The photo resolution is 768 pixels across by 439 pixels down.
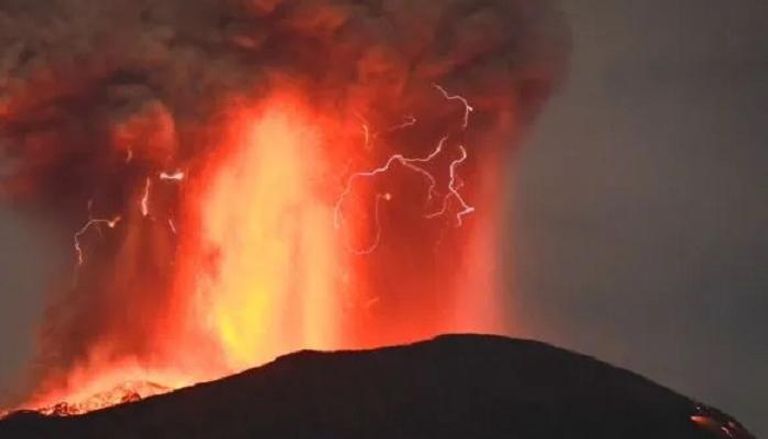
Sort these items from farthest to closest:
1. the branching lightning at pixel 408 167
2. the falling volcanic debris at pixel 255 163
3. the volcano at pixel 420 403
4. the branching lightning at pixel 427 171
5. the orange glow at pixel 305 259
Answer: the branching lightning at pixel 408 167 < the branching lightning at pixel 427 171 < the orange glow at pixel 305 259 < the falling volcanic debris at pixel 255 163 < the volcano at pixel 420 403

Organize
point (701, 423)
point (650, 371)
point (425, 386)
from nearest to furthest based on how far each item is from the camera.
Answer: point (701, 423)
point (425, 386)
point (650, 371)

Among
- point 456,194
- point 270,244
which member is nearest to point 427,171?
point 456,194

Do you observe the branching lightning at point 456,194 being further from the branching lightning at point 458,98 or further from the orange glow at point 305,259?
the branching lightning at point 458,98

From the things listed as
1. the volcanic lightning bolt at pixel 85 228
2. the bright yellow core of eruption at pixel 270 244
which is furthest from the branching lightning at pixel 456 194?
the volcanic lightning bolt at pixel 85 228

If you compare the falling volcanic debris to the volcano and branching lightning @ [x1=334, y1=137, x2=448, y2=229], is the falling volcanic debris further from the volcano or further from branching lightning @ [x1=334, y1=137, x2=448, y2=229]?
the volcano

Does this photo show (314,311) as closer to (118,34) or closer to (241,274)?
(241,274)

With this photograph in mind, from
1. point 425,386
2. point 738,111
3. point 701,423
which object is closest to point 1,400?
point 425,386
